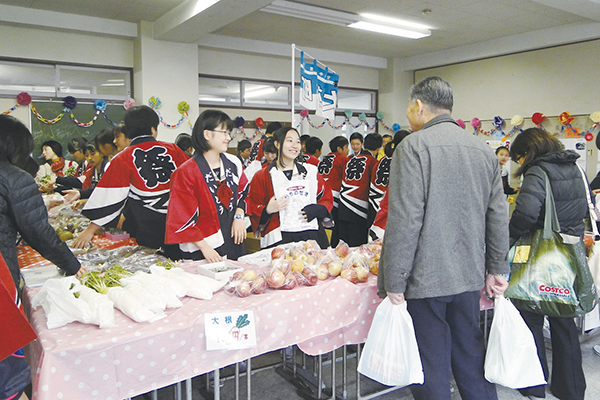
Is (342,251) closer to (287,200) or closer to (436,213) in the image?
(287,200)

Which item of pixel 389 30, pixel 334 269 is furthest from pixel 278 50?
pixel 334 269

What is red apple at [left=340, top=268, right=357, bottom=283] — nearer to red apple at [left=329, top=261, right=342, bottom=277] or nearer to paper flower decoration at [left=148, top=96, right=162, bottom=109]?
red apple at [left=329, top=261, right=342, bottom=277]

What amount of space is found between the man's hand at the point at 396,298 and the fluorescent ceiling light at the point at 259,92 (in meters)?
7.10

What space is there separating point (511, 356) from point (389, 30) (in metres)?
6.27

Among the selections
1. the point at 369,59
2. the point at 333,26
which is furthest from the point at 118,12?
the point at 369,59

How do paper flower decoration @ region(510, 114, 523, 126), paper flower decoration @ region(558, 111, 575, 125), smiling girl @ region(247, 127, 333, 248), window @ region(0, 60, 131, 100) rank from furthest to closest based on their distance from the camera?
paper flower decoration @ region(510, 114, 523, 126) < paper flower decoration @ region(558, 111, 575, 125) < window @ region(0, 60, 131, 100) < smiling girl @ region(247, 127, 333, 248)

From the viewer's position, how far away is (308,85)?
14.2 ft

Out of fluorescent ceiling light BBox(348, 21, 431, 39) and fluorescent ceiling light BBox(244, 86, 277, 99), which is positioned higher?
fluorescent ceiling light BBox(348, 21, 431, 39)

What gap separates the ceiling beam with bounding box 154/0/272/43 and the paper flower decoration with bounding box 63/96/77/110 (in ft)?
4.83

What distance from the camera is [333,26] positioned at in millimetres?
7164

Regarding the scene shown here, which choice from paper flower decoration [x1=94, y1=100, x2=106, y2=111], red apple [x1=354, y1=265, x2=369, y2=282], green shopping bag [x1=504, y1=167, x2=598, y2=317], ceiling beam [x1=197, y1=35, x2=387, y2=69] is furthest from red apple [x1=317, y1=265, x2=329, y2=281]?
ceiling beam [x1=197, y1=35, x2=387, y2=69]

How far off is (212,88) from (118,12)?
204 centimetres

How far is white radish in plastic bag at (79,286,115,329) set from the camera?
1525mm

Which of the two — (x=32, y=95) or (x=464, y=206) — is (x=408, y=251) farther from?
(x=32, y=95)
